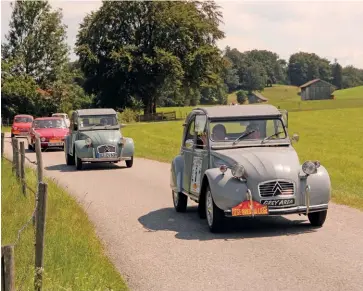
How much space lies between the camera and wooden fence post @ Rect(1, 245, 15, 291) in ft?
14.9

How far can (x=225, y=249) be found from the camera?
878 centimetres

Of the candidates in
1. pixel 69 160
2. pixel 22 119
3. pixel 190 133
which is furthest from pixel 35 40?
pixel 190 133

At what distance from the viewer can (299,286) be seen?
674 centimetres

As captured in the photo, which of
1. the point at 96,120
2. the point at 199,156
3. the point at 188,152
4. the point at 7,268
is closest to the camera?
the point at 7,268

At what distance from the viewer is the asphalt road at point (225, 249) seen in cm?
708

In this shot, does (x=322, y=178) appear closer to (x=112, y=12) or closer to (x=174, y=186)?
(x=174, y=186)

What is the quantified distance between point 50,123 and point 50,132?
125 centimetres

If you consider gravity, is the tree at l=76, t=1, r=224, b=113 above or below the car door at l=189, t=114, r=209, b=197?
above

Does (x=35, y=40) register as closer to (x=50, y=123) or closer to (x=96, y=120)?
(x=50, y=123)

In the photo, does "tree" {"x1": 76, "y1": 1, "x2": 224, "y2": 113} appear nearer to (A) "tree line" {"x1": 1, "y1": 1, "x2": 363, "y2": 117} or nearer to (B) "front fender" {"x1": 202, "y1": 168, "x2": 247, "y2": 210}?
(A) "tree line" {"x1": 1, "y1": 1, "x2": 363, "y2": 117}

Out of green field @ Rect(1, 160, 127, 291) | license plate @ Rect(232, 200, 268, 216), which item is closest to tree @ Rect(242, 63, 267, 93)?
green field @ Rect(1, 160, 127, 291)

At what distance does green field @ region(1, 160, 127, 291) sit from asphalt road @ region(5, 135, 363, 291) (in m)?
0.29

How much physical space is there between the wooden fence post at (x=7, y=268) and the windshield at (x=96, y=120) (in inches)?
704

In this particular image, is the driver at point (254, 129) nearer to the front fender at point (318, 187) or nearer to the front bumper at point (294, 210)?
the front fender at point (318, 187)
